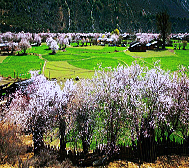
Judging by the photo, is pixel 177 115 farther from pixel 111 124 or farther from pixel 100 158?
pixel 100 158

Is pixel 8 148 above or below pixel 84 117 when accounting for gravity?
below

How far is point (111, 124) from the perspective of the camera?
15.3 metres

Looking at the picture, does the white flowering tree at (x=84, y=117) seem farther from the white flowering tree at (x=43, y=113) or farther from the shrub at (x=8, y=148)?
the shrub at (x=8, y=148)

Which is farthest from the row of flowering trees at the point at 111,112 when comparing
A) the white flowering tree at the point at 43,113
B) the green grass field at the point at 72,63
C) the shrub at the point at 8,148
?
the green grass field at the point at 72,63

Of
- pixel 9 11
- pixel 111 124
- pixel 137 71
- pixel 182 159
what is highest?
pixel 9 11

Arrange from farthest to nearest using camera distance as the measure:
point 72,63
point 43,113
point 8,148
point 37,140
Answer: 1. point 72,63
2. point 43,113
3. point 37,140
4. point 8,148

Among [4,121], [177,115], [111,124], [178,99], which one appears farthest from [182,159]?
[4,121]

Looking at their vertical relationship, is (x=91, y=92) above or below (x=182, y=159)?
above

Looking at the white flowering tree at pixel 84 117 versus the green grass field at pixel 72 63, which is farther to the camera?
the green grass field at pixel 72 63

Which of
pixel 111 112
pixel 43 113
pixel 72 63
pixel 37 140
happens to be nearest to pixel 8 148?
pixel 37 140

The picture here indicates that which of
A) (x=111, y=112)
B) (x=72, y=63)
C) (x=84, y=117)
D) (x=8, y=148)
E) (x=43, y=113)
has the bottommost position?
(x=8, y=148)

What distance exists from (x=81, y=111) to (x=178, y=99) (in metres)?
7.99

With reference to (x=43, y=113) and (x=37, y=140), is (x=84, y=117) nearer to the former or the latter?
(x=43, y=113)

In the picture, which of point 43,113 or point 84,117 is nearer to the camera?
point 84,117
